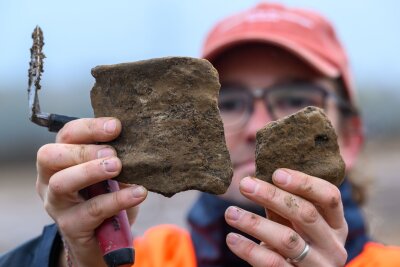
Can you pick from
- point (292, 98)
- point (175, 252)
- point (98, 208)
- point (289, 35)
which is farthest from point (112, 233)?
point (289, 35)

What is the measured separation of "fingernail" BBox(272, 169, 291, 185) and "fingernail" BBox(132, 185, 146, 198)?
0.30 m

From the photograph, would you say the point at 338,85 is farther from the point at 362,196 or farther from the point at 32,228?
the point at 32,228

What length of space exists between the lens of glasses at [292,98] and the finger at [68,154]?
3.37ft

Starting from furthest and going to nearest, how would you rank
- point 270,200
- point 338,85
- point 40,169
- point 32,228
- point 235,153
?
point 32,228, point 338,85, point 235,153, point 40,169, point 270,200

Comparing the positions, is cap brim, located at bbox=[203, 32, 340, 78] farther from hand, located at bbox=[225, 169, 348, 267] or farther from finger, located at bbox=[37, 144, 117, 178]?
finger, located at bbox=[37, 144, 117, 178]

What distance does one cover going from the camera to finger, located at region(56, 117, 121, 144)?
1.36m

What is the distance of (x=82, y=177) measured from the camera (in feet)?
4.34

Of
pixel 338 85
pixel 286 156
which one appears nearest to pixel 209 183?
pixel 286 156

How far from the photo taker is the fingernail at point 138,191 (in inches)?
52.1

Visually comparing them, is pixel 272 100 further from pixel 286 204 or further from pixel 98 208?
pixel 98 208

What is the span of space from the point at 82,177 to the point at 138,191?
128mm

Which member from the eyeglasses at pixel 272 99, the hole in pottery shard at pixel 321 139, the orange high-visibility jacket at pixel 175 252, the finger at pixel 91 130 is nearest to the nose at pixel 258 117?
the eyeglasses at pixel 272 99

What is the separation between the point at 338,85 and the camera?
8.35 feet

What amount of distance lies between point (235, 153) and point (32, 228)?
5104 millimetres
